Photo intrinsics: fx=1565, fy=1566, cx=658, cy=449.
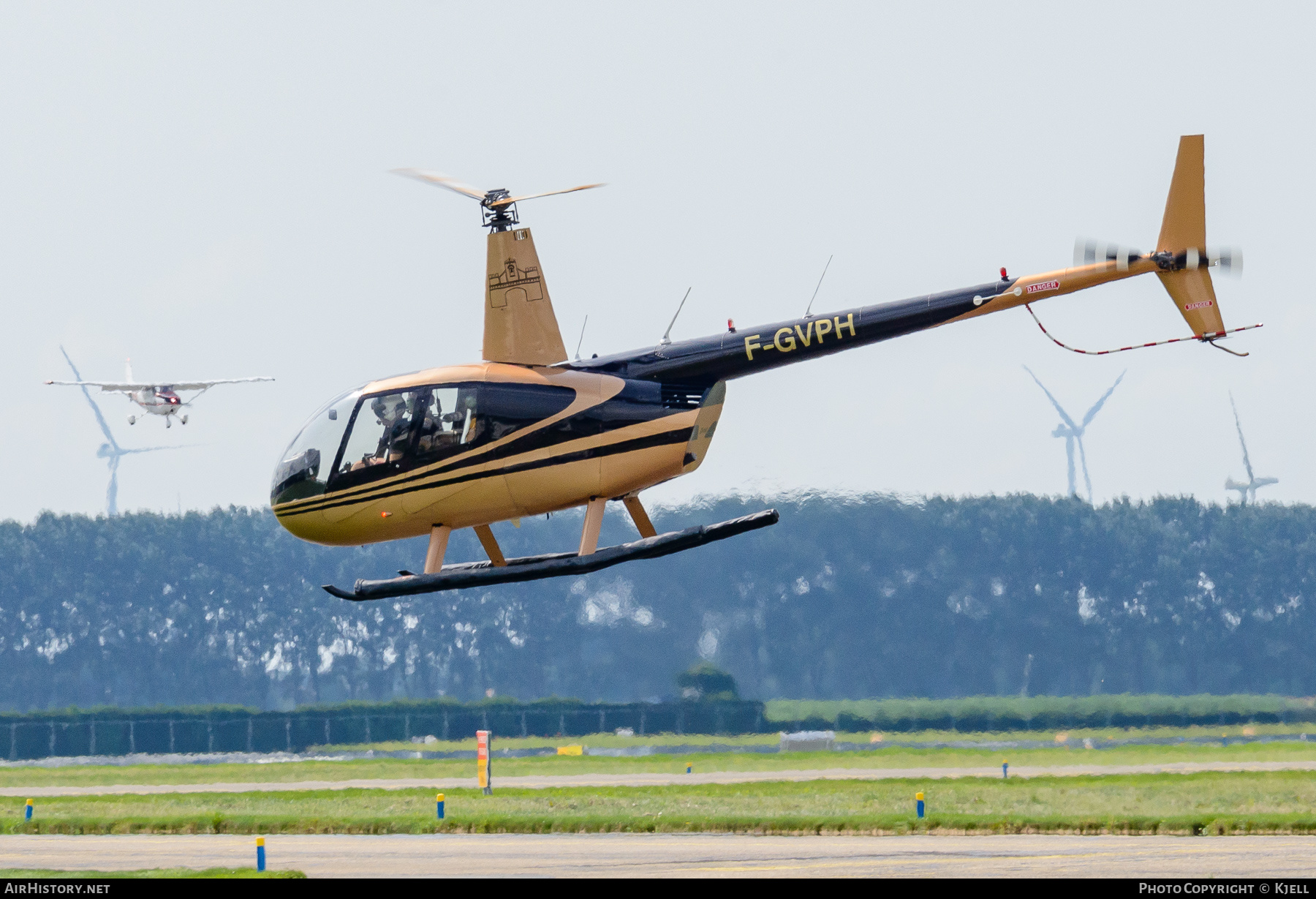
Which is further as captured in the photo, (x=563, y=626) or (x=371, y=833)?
(x=563, y=626)

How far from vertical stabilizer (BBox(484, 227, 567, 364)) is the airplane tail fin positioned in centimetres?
914

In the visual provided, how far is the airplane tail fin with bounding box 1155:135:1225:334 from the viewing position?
22.2 metres

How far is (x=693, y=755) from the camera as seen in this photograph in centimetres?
5828

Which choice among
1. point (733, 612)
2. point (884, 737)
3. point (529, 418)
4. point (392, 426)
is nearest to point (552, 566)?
point (529, 418)

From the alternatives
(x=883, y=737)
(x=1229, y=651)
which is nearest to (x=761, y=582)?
(x=883, y=737)

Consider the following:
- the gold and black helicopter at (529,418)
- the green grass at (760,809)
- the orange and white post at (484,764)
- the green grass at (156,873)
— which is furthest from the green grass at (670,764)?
the gold and black helicopter at (529,418)

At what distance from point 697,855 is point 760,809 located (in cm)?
837

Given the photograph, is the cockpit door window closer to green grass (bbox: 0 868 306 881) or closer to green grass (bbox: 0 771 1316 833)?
green grass (bbox: 0 868 306 881)

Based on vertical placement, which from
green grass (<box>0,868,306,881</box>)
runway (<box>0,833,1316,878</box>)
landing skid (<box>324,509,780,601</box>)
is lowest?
runway (<box>0,833,1316,878</box>)

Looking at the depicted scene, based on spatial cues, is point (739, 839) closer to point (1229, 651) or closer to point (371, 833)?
point (371, 833)

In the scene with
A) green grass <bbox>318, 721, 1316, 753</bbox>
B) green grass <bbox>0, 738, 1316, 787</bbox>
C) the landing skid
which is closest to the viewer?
the landing skid

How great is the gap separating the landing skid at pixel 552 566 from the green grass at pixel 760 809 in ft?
40.4

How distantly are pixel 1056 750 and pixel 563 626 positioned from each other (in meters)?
34.1

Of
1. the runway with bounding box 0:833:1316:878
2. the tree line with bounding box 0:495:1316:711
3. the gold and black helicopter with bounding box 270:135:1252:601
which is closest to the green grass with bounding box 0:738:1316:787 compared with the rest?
the tree line with bounding box 0:495:1316:711
